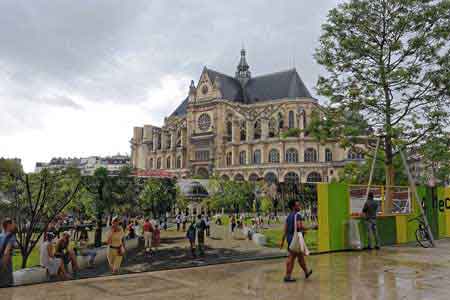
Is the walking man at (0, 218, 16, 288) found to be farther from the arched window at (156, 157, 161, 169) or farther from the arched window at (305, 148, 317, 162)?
the arched window at (156, 157, 161, 169)

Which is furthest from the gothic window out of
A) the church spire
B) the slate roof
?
the church spire

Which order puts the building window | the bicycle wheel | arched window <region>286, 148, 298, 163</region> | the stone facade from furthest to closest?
the building window < arched window <region>286, 148, 298, 163</region> < the stone facade < the bicycle wheel

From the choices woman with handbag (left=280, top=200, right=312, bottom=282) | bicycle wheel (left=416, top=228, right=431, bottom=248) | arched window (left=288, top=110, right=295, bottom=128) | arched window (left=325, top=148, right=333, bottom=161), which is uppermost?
arched window (left=288, top=110, right=295, bottom=128)

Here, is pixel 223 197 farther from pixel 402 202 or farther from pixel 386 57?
pixel 386 57

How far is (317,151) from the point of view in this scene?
2544 inches

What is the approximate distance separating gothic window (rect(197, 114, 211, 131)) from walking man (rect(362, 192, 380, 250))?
6454 cm

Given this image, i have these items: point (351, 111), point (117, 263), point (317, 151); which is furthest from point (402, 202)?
point (317, 151)

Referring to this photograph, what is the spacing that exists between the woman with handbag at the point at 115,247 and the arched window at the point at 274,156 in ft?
194

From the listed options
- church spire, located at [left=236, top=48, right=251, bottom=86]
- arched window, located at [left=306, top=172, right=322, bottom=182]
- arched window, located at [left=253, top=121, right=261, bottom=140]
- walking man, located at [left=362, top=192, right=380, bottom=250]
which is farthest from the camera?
church spire, located at [left=236, top=48, right=251, bottom=86]

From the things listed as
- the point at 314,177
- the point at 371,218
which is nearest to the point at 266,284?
the point at 371,218

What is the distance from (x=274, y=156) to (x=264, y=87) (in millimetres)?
18182

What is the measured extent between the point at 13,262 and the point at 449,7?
52.5ft

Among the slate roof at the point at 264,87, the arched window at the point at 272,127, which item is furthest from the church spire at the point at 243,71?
the arched window at the point at 272,127

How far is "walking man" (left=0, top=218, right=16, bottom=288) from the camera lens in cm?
769
